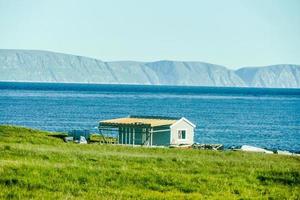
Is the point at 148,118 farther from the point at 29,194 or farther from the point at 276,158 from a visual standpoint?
the point at 29,194

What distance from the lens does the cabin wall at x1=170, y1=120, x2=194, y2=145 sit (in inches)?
2501

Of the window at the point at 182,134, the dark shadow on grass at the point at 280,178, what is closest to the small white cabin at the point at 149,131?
the window at the point at 182,134

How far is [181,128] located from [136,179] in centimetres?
3716

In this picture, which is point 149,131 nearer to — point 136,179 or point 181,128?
point 181,128

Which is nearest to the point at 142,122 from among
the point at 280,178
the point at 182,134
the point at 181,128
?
the point at 181,128

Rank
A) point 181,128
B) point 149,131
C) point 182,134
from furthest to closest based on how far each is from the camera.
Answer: point 182,134 → point 181,128 → point 149,131

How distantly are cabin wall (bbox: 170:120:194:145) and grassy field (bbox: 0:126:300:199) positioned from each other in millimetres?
27259

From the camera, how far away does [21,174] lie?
27844 mm

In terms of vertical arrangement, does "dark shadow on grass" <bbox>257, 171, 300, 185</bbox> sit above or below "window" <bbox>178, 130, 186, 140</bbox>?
above

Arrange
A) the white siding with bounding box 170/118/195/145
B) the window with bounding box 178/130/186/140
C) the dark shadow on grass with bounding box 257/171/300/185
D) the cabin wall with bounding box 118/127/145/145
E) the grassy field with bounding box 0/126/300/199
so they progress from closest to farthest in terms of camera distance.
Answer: the grassy field with bounding box 0/126/300/199, the dark shadow on grass with bounding box 257/171/300/185, the cabin wall with bounding box 118/127/145/145, the white siding with bounding box 170/118/195/145, the window with bounding box 178/130/186/140

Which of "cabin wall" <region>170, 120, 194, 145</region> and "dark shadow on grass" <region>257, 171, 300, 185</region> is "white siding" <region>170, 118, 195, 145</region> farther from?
"dark shadow on grass" <region>257, 171, 300, 185</region>

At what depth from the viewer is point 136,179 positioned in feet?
91.6

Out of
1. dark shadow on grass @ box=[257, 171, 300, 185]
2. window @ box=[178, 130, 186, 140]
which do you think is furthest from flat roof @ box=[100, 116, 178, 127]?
dark shadow on grass @ box=[257, 171, 300, 185]

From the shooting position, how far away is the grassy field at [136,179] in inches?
977
